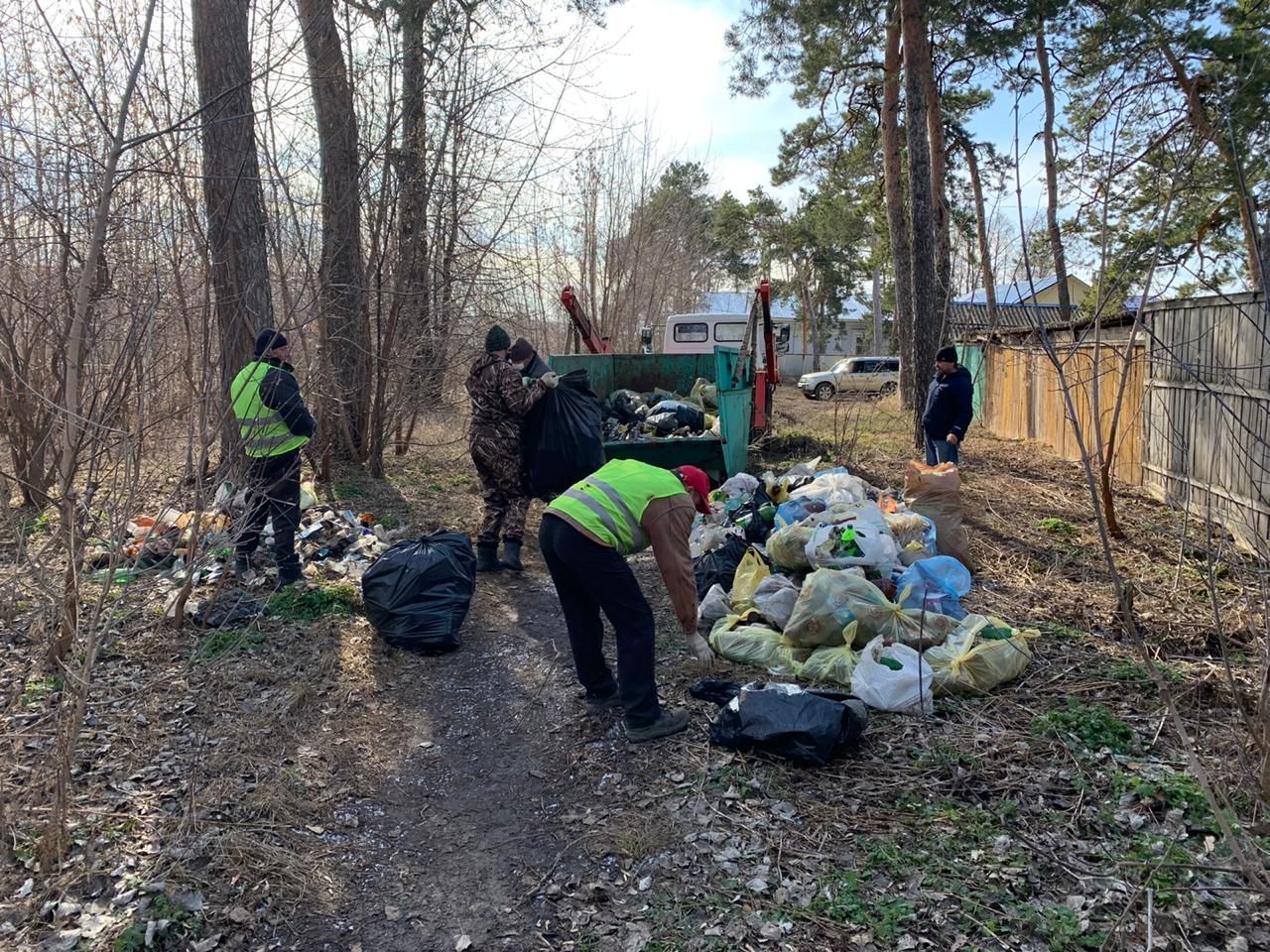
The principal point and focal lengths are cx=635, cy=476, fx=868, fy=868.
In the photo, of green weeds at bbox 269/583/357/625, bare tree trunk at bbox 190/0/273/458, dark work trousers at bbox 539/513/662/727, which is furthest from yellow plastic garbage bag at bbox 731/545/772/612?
bare tree trunk at bbox 190/0/273/458

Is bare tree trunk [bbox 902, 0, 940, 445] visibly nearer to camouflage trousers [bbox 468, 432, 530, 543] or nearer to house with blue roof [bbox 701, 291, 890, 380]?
camouflage trousers [bbox 468, 432, 530, 543]

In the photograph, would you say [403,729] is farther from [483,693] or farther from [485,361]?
[485,361]

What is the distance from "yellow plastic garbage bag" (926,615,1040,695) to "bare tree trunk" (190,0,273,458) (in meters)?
3.79

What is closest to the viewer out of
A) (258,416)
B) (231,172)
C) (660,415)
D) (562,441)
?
(258,416)

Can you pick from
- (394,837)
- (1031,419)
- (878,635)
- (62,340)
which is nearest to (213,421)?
(62,340)

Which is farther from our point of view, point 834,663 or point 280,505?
point 280,505

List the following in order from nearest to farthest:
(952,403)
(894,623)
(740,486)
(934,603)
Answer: (894,623), (934,603), (952,403), (740,486)

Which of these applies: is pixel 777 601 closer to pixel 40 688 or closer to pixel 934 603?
pixel 934 603

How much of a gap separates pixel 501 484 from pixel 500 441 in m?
0.31

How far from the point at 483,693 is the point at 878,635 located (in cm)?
202

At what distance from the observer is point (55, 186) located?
4523 millimetres

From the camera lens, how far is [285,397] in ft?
17.0

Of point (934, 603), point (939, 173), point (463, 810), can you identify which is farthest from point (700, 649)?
point (939, 173)

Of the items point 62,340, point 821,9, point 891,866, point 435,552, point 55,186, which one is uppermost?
point 821,9
